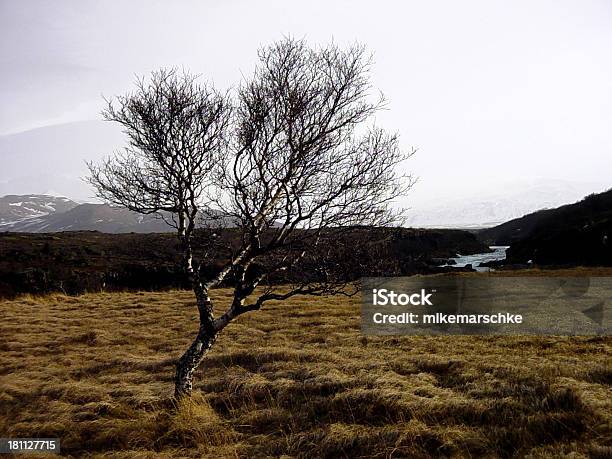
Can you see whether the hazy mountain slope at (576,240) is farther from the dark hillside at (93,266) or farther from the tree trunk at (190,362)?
the tree trunk at (190,362)

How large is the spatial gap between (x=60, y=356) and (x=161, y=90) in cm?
1064

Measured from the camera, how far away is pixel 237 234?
30.9ft

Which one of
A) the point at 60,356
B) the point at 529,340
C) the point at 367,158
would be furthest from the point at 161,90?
the point at 529,340

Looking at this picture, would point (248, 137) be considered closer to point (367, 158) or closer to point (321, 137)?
point (321, 137)
